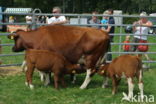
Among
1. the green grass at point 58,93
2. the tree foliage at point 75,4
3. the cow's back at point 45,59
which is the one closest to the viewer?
the green grass at point 58,93

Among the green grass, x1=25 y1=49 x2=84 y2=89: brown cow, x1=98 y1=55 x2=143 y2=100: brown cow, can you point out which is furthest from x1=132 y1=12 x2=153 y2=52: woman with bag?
x1=25 y1=49 x2=84 y2=89: brown cow

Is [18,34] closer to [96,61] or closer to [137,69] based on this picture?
[96,61]

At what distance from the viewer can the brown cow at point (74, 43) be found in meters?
7.85

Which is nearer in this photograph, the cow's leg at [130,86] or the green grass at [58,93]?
the green grass at [58,93]

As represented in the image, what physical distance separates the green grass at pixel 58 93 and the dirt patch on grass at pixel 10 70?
0.65 meters

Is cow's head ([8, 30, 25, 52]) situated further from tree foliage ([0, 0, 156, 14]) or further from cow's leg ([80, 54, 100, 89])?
tree foliage ([0, 0, 156, 14])

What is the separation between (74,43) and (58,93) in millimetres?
1264

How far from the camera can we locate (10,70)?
9781mm

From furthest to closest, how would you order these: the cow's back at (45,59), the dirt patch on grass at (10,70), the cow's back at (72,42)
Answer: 1. the dirt patch on grass at (10,70)
2. the cow's back at (72,42)
3. the cow's back at (45,59)

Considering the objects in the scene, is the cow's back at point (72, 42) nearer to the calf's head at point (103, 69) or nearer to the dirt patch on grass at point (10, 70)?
the calf's head at point (103, 69)

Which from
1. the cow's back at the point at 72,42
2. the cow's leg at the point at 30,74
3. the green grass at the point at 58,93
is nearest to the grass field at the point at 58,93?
the green grass at the point at 58,93

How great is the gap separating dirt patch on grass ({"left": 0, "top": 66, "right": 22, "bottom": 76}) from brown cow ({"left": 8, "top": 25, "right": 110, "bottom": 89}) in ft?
5.68

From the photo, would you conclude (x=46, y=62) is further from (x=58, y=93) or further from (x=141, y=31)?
(x=141, y=31)

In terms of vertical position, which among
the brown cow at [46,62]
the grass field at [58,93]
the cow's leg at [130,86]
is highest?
the brown cow at [46,62]
